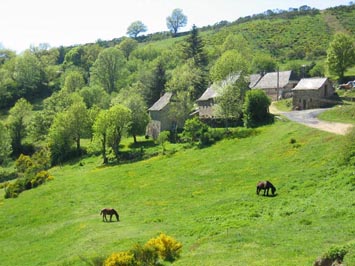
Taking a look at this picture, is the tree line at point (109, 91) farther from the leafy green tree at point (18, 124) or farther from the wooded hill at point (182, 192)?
the wooded hill at point (182, 192)

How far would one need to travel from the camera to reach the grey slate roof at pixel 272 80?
9762 cm

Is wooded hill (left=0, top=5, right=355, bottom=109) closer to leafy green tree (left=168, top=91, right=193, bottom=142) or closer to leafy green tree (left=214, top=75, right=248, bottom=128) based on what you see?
leafy green tree (left=168, top=91, right=193, bottom=142)

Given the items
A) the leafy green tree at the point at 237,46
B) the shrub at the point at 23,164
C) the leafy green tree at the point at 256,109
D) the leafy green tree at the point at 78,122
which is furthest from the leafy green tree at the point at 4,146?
the leafy green tree at the point at 237,46

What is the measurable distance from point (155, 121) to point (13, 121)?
37528mm

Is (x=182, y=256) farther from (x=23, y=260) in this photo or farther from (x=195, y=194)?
(x=195, y=194)

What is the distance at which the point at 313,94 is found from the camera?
7719cm

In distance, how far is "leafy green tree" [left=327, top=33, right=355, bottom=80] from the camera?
99.1 metres

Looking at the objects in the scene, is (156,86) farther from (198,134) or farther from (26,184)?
(26,184)

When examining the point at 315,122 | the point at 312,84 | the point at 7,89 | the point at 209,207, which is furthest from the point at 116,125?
the point at 7,89

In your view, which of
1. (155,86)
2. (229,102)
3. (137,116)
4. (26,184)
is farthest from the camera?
(155,86)

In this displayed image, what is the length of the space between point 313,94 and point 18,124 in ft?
216

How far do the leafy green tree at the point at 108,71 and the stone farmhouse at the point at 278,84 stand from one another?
50.2m

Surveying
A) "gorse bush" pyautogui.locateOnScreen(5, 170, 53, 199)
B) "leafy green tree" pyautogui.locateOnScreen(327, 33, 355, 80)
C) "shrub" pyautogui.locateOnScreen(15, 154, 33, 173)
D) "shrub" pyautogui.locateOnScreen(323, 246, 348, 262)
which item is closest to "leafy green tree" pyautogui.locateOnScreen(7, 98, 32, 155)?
"shrub" pyautogui.locateOnScreen(15, 154, 33, 173)

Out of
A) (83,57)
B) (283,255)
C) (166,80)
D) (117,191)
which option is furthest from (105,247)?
(83,57)
